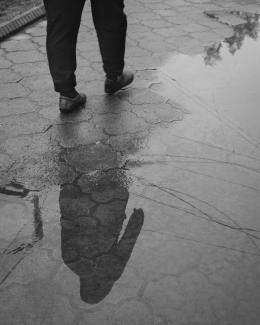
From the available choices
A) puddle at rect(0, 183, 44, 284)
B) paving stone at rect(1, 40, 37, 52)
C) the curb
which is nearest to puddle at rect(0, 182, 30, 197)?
puddle at rect(0, 183, 44, 284)

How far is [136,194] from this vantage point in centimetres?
237

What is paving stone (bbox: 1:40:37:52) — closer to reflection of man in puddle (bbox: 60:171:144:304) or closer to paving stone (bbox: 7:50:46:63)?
paving stone (bbox: 7:50:46:63)

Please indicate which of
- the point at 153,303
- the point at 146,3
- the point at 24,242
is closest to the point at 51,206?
the point at 24,242

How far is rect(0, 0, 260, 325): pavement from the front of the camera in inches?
69.6

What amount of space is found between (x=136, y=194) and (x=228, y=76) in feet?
6.32

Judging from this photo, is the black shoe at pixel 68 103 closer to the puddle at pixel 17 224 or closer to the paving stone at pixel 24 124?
the paving stone at pixel 24 124

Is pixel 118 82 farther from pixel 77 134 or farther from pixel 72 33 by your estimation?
pixel 77 134

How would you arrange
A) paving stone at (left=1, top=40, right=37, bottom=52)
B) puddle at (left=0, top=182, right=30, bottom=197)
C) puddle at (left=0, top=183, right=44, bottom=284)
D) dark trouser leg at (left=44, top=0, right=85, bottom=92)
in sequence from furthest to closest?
paving stone at (left=1, top=40, right=37, bottom=52), dark trouser leg at (left=44, top=0, right=85, bottom=92), puddle at (left=0, top=182, right=30, bottom=197), puddle at (left=0, top=183, right=44, bottom=284)

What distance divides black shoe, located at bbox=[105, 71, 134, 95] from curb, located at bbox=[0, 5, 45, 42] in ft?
6.38

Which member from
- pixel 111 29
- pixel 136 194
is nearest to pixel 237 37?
pixel 111 29

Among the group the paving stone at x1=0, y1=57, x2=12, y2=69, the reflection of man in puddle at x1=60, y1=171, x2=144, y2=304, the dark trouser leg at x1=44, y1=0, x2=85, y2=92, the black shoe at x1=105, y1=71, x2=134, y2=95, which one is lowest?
the paving stone at x1=0, y1=57, x2=12, y2=69

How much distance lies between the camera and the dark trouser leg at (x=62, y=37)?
282 cm

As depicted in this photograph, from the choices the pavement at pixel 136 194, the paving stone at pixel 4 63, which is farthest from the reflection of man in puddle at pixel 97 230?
the paving stone at pixel 4 63

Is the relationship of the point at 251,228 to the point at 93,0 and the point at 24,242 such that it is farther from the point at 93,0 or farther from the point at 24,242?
the point at 93,0
